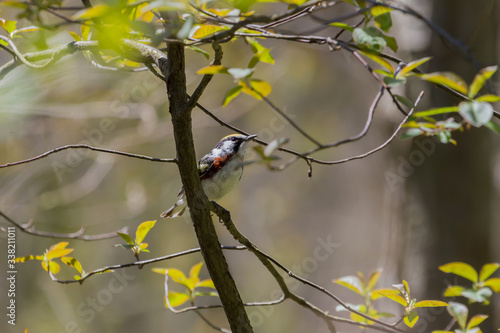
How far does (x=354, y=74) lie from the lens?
420 inches

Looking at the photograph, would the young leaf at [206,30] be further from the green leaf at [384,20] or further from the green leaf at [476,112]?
the green leaf at [476,112]

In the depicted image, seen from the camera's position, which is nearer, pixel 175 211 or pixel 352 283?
pixel 352 283

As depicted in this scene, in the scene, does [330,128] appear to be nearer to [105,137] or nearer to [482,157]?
[105,137]

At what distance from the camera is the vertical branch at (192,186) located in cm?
178

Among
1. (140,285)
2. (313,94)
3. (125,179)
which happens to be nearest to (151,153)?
(125,179)

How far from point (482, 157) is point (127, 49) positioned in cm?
307

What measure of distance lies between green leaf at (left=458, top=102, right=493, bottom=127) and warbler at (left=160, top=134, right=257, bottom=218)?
2.29m

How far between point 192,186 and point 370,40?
84 cm

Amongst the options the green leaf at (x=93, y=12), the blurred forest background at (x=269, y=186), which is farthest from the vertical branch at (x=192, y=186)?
the blurred forest background at (x=269, y=186)

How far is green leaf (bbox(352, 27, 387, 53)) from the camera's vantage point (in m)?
1.44

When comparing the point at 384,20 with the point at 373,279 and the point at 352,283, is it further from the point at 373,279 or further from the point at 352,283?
the point at 373,279

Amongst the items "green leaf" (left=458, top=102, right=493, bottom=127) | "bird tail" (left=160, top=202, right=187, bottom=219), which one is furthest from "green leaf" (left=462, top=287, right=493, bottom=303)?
"bird tail" (left=160, top=202, right=187, bottom=219)

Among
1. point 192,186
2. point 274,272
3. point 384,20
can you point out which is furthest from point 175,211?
point 384,20

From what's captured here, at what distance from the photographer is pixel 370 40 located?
1451mm
